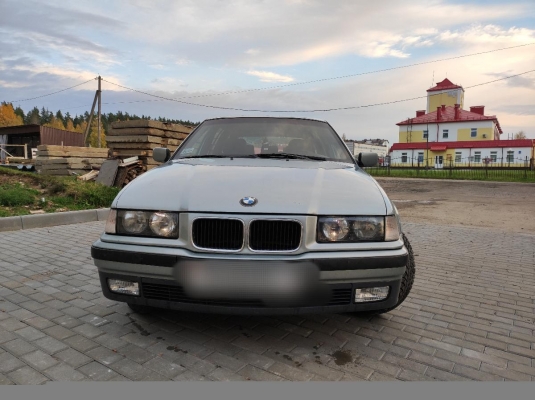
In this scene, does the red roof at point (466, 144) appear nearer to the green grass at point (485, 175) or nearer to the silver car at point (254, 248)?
the green grass at point (485, 175)

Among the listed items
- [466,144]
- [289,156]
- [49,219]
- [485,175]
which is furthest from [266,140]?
[466,144]

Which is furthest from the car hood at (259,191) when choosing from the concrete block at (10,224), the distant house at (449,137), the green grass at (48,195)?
the distant house at (449,137)

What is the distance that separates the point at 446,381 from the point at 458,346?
1.72ft

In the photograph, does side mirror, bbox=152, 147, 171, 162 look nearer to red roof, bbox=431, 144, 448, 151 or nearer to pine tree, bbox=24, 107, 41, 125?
red roof, bbox=431, 144, 448, 151

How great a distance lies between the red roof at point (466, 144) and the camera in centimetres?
4744

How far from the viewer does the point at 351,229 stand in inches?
90.8

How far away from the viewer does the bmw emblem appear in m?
2.25

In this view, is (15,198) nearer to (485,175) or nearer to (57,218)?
(57,218)

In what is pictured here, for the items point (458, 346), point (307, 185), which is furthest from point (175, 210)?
point (458, 346)

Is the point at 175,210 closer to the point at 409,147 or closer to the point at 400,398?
the point at 400,398

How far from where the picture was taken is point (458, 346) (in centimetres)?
259

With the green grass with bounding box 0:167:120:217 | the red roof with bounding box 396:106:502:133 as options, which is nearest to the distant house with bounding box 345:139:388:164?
the red roof with bounding box 396:106:502:133

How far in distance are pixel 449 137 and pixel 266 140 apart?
5927 cm

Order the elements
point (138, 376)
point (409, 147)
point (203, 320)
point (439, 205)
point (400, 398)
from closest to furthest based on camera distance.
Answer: point (400, 398) → point (138, 376) → point (203, 320) → point (439, 205) → point (409, 147)
